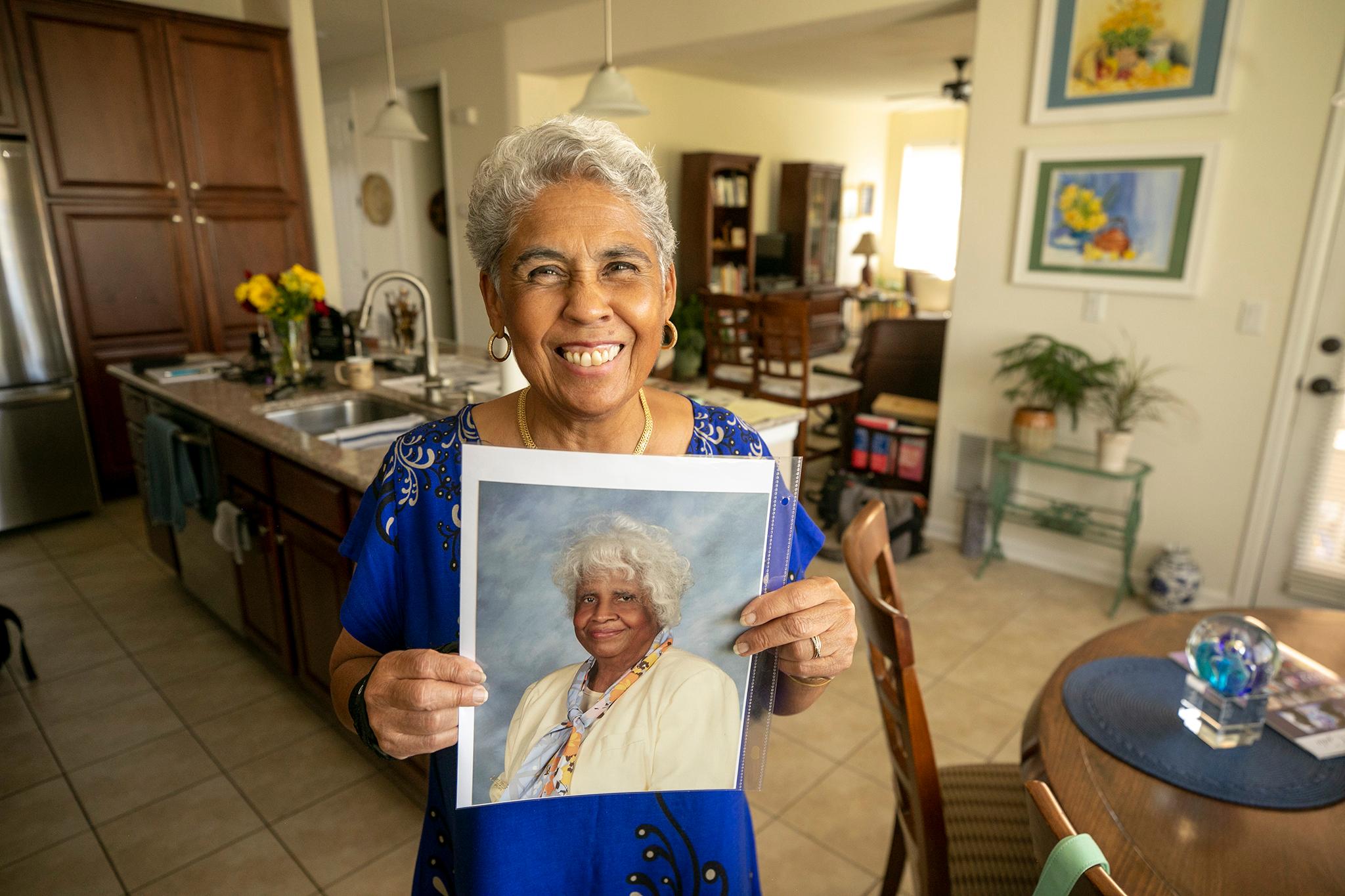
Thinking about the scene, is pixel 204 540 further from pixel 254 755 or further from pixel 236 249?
pixel 236 249

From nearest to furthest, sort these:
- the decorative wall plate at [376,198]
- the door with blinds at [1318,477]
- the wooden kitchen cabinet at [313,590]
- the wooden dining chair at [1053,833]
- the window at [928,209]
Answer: the wooden dining chair at [1053,833] → the wooden kitchen cabinet at [313,590] → the door with blinds at [1318,477] → the decorative wall plate at [376,198] → the window at [928,209]

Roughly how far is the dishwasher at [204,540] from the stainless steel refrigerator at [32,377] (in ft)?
4.40

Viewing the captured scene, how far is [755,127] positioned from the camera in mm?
7293

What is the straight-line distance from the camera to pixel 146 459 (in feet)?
8.66

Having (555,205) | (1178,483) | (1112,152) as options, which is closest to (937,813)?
(555,205)

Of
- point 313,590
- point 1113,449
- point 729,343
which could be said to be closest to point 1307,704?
point 1113,449

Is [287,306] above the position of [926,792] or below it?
above

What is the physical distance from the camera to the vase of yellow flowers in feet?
8.75

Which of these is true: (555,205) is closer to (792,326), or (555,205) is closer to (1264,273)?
(1264,273)

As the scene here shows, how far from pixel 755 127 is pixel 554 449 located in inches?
283

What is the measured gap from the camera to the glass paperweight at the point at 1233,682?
111 cm

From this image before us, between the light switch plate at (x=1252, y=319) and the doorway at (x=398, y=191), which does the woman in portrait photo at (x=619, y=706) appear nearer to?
the light switch plate at (x=1252, y=319)

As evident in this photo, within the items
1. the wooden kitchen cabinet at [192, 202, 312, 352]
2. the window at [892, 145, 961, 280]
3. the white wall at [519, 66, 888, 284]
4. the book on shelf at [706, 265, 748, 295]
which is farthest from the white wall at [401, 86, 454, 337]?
the window at [892, 145, 961, 280]

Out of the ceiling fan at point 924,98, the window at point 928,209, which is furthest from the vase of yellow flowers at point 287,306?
the window at point 928,209
